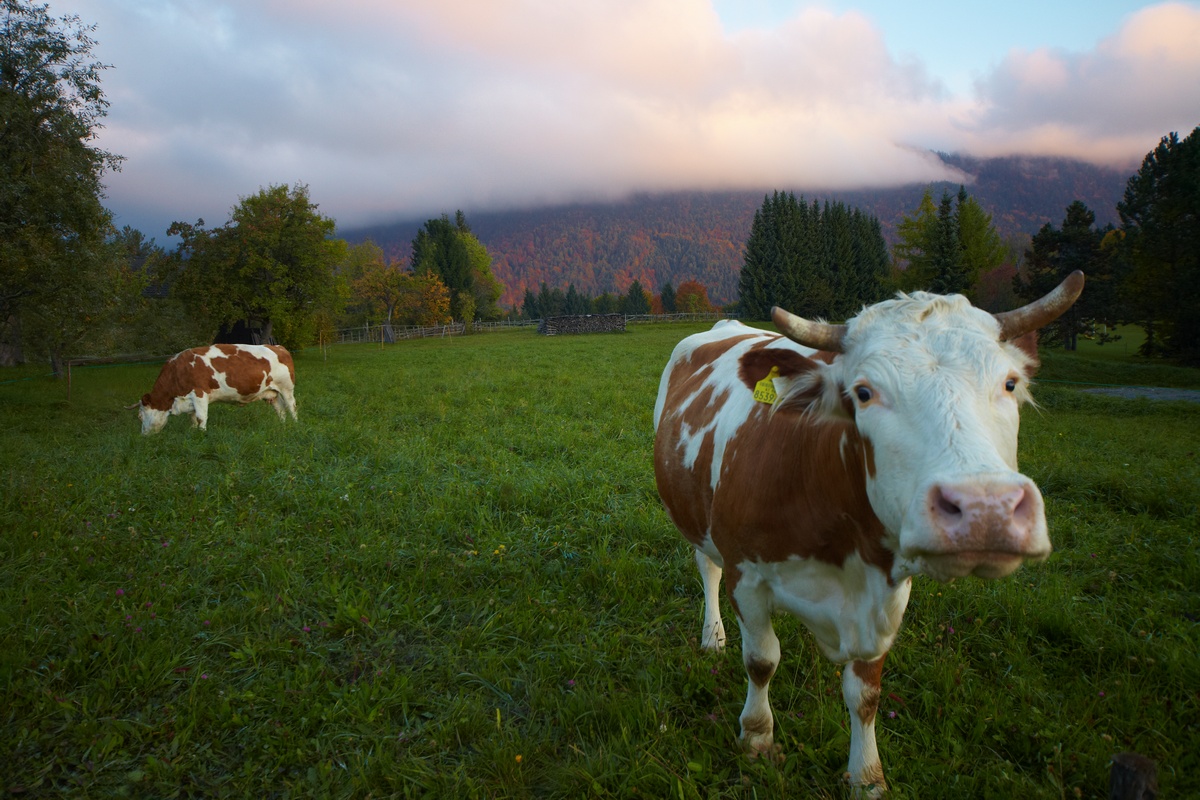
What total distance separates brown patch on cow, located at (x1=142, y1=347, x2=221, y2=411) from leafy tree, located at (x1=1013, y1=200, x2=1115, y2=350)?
1285 inches

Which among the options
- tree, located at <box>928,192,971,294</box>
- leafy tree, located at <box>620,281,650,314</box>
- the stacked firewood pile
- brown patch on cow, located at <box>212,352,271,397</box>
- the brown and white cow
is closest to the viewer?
the brown and white cow

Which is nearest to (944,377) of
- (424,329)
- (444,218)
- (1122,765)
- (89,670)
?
(1122,765)

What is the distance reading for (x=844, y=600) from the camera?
2.46 metres

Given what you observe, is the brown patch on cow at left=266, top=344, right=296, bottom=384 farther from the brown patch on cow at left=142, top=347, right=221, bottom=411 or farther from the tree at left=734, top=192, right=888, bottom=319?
the tree at left=734, top=192, right=888, bottom=319

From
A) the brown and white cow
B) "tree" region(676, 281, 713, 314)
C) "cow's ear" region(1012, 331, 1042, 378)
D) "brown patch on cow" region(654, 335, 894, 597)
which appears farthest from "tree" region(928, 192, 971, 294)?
"tree" region(676, 281, 713, 314)

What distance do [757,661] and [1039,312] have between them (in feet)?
6.32

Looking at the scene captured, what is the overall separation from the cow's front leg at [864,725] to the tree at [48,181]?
49.0ft

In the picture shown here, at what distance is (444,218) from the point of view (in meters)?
77.2

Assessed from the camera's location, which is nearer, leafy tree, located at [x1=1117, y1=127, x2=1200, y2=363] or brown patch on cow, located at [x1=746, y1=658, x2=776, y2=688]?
brown patch on cow, located at [x1=746, y1=658, x2=776, y2=688]

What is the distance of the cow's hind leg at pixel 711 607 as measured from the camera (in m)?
3.71

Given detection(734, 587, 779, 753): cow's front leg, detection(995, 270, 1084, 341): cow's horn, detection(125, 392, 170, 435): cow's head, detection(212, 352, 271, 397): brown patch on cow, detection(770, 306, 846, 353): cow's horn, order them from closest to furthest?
detection(995, 270, 1084, 341): cow's horn → detection(770, 306, 846, 353): cow's horn → detection(734, 587, 779, 753): cow's front leg → detection(125, 392, 170, 435): cow's head → detection(212, 352, 271, 397): brown patch on cow

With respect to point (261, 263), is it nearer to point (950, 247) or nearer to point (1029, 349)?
point (1029, 349)

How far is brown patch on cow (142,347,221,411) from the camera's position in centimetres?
1091

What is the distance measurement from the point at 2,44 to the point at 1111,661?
1838 centimetres
